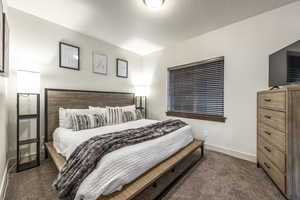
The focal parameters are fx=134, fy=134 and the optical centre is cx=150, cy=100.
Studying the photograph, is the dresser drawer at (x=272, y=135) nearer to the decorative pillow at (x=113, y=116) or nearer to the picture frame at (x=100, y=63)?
the decorative pillow at (x=113, y=116)

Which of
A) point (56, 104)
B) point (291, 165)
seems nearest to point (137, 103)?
point (56, 104)

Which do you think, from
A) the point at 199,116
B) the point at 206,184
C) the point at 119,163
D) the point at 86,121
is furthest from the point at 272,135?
the point at 86,121

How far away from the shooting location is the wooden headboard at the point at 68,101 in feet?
8.18

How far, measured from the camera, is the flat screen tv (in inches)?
62.9

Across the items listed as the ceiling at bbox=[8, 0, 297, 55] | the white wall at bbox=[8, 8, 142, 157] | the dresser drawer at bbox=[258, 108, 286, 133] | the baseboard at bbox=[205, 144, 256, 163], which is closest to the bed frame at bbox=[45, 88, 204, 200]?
Result: the white wall at bbox=[8, 8, 142, 157]

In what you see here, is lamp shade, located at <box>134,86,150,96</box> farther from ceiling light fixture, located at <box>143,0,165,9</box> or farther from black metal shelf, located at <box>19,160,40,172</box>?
black metal shelf, located at <box>19,160,40,172</box>

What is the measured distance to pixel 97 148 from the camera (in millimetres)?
1379

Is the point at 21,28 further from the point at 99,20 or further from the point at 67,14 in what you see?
the point at 99,20

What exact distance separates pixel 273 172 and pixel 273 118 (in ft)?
2.22

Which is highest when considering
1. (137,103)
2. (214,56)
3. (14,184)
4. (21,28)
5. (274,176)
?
(21,28)

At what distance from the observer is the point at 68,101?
2.75 metres

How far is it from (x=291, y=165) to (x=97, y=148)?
2039 mm

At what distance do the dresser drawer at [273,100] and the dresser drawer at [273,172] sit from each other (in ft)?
2.45

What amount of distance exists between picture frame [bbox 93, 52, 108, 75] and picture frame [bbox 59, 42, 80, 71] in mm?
392
